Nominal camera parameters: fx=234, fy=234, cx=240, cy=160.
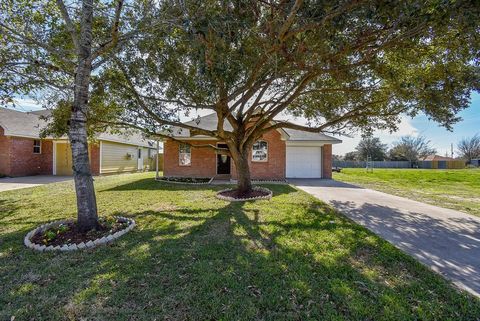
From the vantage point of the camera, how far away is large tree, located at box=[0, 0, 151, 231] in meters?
4.77

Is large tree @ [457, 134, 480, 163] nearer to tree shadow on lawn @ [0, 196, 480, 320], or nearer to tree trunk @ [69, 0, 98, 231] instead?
tree shadow on lawn @ [0, 196, 480, 320]

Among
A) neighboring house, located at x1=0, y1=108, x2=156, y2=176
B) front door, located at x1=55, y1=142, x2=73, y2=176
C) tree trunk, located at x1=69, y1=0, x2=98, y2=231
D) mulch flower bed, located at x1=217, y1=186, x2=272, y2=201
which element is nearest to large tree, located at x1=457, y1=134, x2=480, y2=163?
mulch flower bed, located at x1=217, y1=186, x2=272, y2=201

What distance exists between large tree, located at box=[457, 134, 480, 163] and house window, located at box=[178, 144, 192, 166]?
5890cm

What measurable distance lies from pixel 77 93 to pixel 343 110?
29.8ft

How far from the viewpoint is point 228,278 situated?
3.22 meters

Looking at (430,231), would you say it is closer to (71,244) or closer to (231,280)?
(231,280)

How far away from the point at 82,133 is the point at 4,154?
51.6 feet

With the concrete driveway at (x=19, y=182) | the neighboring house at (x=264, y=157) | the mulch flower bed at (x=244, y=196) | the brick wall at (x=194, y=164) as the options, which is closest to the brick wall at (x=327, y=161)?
the neighboring house at (x=264, y=157)

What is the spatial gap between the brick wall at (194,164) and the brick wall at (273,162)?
2.03 metres

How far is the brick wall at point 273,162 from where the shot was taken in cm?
Answer: 1480

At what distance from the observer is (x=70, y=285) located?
9.98 ft

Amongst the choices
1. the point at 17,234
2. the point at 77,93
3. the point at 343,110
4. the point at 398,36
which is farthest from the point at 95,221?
the point at 343,110

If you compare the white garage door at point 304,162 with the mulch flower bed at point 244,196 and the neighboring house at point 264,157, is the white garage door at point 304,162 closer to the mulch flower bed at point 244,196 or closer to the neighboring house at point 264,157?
the neighboring house at point 264,157

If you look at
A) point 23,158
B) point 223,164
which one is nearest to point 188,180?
point 223,164
